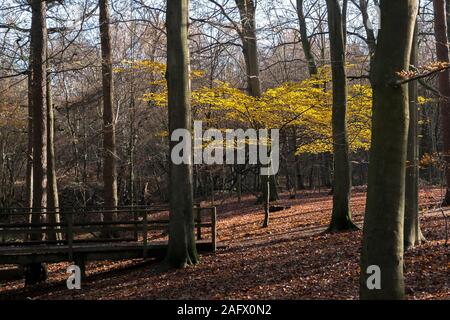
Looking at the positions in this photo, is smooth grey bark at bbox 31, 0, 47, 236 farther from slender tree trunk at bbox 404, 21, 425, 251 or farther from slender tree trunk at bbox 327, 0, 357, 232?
slender tree trunk at bbox 404, 21, 425, 251

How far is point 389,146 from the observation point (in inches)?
212

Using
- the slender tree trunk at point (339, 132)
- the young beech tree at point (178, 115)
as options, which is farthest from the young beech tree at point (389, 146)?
the slender tree trunk at point (339, 132)

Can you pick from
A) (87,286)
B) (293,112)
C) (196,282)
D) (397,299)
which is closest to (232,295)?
(196,282)

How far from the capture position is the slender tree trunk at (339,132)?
1319cm

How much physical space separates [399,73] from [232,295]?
494cm

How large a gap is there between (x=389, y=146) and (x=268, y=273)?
16.6 ft

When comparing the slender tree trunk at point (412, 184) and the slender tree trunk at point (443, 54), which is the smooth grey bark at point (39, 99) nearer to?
the slender tree trunk at point (412, 184)

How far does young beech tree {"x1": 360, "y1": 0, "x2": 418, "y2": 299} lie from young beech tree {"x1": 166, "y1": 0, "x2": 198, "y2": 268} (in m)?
6.11

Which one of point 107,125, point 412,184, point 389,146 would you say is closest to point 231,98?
point 107,125

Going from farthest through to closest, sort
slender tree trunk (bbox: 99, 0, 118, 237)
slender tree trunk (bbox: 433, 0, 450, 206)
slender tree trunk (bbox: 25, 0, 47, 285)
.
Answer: slender tree trunk (bbox: 99, 0, 118, 237) → slender tree trunk (bbox: 433, 0, 450, 206) → slender tree trunk (bbox: 25, 0, 47, 285)

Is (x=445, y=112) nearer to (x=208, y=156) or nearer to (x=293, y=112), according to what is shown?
(x=293, y=112)

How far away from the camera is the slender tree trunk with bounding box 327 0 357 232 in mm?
13188

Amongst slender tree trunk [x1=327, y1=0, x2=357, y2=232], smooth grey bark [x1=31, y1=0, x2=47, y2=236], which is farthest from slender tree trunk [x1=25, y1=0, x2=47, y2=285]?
slender tree trunk [x1=327, y1=0, x2=357, y2=232]

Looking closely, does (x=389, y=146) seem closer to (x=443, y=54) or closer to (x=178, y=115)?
(x=178, y=115)
